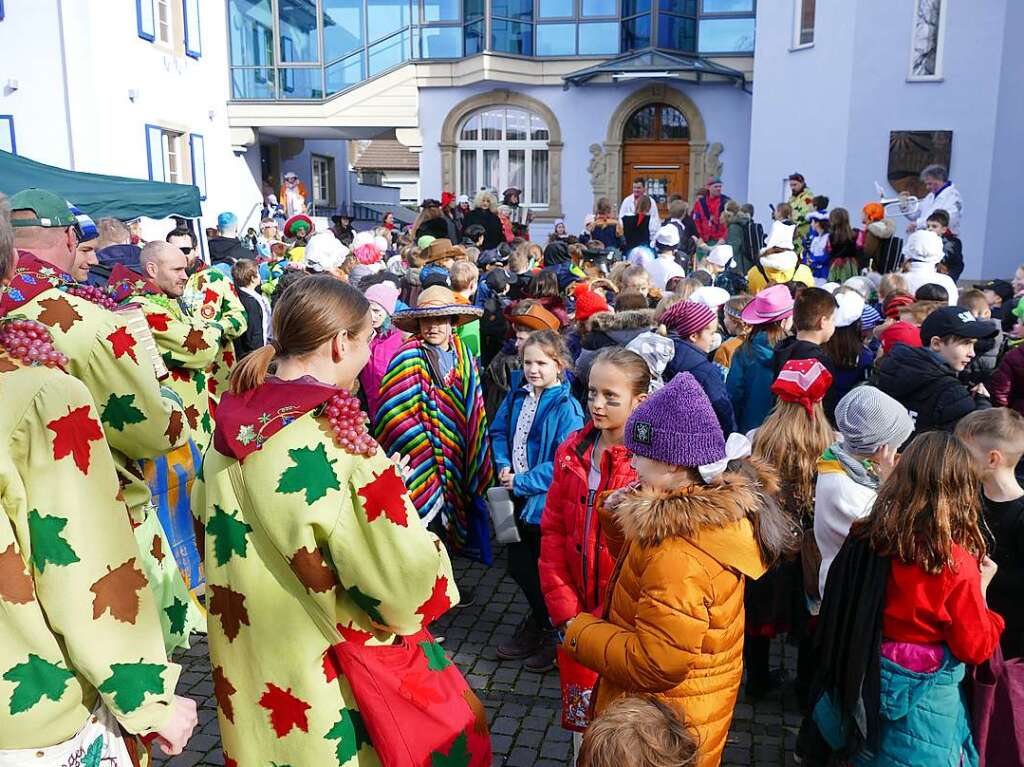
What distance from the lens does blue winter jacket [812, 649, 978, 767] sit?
2746 mm

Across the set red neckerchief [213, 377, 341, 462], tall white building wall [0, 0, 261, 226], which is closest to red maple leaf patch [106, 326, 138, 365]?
red neckerchief [213, 377, 341, 462]

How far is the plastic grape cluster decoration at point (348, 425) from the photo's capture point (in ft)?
7.07

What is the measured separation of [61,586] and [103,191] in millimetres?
8932

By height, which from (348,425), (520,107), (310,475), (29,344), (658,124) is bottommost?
(310,475)

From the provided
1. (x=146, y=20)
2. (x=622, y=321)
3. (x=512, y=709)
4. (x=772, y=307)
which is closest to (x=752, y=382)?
(x=772, y=307)

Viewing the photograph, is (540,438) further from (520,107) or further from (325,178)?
(325,178)

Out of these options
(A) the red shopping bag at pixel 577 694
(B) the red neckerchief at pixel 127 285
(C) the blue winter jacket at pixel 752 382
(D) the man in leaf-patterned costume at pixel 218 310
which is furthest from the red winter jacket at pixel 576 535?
(D) the man in leaf-patterned costume at pixel 218 310

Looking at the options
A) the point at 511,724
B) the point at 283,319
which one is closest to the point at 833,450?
the point at 511,724

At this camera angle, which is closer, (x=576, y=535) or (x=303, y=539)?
(x=303, y=539)

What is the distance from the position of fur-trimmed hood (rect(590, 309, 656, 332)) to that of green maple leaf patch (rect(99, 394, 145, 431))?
2.93 metres

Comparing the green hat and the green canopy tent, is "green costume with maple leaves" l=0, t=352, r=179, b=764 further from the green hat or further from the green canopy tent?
the green canopy tent

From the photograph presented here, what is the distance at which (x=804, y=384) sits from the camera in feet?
12.7

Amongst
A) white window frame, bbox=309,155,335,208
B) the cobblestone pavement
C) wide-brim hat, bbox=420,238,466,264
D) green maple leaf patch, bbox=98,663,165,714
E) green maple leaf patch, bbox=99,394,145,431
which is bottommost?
the cobblestone pavement

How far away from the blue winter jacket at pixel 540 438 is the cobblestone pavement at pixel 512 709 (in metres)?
0.80
